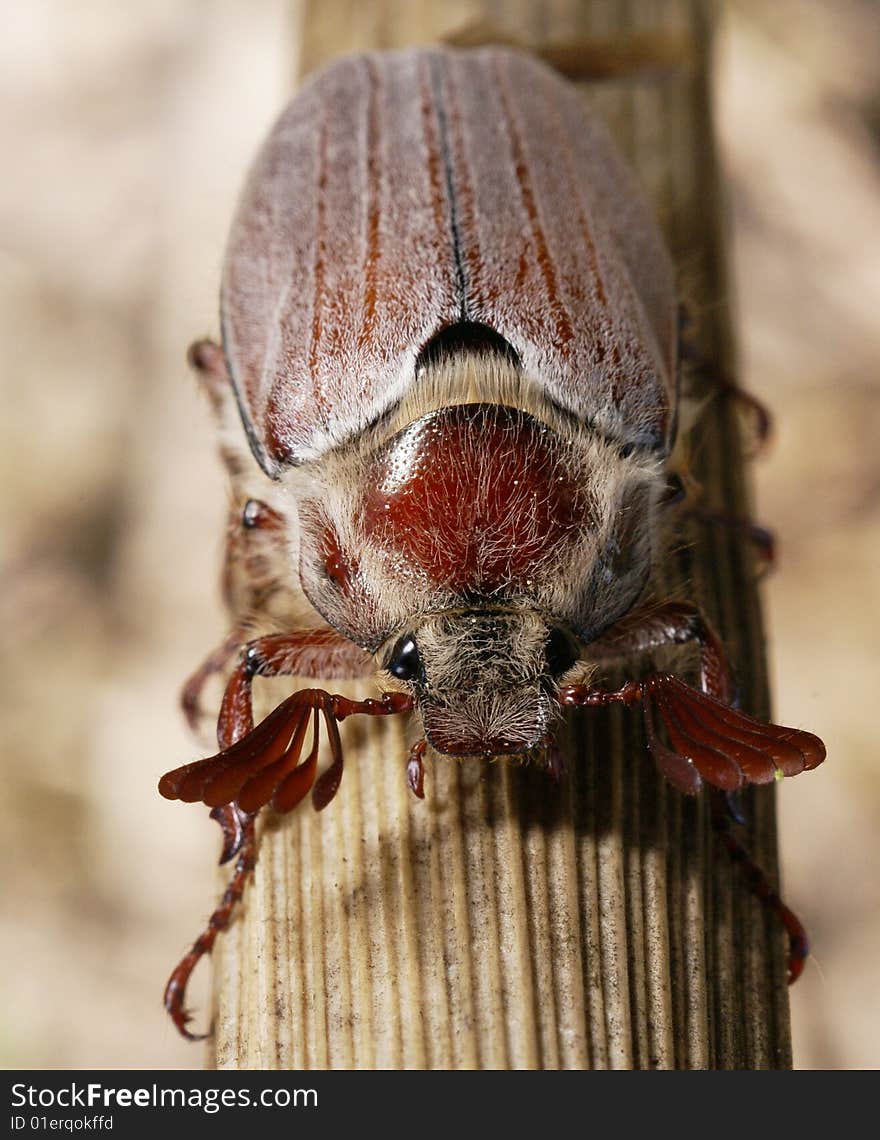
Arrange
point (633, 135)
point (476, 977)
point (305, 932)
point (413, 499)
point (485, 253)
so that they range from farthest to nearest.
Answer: point (633, 135)
point (485, 253)
point (413, 499)
point (305, 932)
point (476, 977)

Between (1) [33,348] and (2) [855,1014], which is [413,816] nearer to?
(2) [855,1014]

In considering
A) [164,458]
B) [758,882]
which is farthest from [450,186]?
[164,458]

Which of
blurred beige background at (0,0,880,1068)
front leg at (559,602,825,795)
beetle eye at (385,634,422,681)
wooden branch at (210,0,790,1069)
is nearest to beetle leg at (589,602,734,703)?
front leg at (559,602,825,795)

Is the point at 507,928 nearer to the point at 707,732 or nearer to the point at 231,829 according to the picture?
the point at 707,732

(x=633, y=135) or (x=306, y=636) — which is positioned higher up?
(x=633, y=135)

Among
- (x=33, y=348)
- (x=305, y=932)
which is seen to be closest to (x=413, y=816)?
(x=305, y=932)

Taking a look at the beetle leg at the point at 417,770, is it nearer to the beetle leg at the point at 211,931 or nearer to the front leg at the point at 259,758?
the front leg at the point at 259,758
